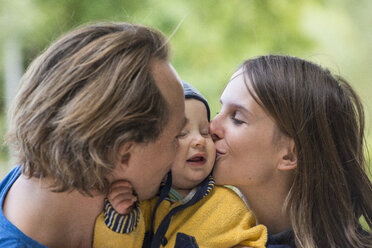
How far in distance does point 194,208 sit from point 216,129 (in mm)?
271

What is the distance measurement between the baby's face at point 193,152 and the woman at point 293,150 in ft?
0.22

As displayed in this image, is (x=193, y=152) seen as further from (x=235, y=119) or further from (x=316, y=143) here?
(x=316, y=143)

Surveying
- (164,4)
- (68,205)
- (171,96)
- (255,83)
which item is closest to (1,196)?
(68,205)

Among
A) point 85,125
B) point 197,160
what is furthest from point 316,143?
point 85,125

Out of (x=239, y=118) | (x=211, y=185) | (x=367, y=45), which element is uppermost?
(x=367, y=45)

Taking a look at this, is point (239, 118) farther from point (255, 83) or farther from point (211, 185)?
point (211, 185)

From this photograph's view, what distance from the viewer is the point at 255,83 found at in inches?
61.4

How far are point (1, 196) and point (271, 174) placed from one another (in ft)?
2.87

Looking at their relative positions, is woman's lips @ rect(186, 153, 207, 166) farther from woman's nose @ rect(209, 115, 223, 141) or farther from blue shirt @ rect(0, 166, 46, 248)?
blue shirt @ rect(0, 166, 46, 248)

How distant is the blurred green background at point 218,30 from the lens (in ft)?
9.25

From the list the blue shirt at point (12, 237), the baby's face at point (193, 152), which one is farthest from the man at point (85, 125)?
the baby's face at point (193, 152)

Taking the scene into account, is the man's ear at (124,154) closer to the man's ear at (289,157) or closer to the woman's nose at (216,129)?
the woman's nose at (216,129)

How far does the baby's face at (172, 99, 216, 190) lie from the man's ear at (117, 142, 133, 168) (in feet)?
0.77

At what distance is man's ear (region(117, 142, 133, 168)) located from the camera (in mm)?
1188
